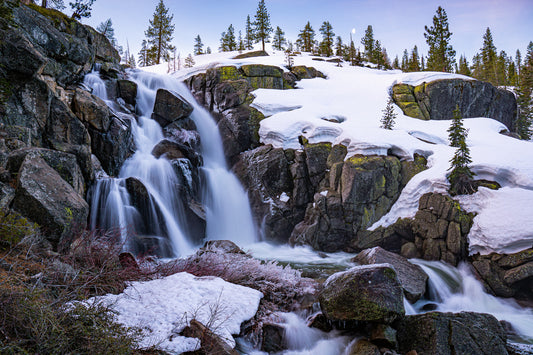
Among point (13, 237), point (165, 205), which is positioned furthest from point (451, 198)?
point (13, 237)

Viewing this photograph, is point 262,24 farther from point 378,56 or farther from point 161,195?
point 161,195

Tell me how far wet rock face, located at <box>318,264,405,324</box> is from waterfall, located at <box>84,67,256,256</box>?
6.88 m

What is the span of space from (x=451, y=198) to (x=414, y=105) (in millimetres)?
17279

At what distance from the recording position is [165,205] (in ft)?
45.7

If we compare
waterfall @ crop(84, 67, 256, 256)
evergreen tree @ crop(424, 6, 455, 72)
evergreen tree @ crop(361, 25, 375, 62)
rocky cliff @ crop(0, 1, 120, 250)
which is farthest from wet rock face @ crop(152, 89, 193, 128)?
evergreen tree @ crop(361, 25, 375, 62)

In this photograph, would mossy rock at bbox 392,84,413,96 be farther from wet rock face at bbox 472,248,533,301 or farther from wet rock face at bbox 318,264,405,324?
wet rock face at bbox 318,264,405,324

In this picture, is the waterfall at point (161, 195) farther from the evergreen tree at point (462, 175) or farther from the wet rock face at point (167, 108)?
the evergreen tree at point (462, 175)

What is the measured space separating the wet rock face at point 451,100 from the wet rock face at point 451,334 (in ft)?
77.7

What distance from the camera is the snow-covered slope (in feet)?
34.4

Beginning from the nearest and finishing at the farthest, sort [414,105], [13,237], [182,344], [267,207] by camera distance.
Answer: [182,344]
[13,237]
[267,207]
[414,105]

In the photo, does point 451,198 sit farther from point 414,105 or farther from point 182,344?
point 414,105

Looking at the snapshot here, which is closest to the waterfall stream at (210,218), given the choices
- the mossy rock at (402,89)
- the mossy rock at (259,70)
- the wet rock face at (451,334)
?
the wet rock face at (451,334)

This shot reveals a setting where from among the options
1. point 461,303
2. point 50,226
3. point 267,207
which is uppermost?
point 50,226

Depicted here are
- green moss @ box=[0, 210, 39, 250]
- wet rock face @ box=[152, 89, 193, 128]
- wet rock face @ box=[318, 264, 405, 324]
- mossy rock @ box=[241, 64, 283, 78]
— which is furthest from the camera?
mossy rock @ box=[241, 64, 283, 78]
